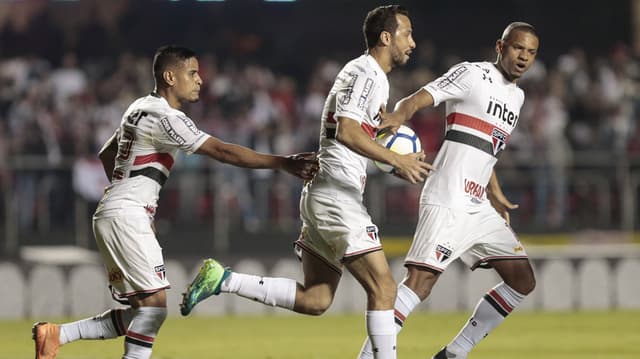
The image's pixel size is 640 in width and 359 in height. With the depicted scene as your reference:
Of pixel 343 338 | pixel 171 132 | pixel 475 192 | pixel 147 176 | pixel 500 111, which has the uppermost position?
pixel 500 111

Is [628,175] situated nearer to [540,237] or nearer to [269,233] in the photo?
[540,237]

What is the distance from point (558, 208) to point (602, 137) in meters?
1.51

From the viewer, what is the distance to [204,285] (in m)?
8.54

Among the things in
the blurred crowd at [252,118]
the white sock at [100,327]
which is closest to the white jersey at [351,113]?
the white sock at [100,327]

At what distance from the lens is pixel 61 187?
1669cm

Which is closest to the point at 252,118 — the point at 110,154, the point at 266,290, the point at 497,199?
the point at 497,199

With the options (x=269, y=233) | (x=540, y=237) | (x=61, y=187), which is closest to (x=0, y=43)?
(x=61, y=187)

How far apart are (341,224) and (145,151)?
134 cm

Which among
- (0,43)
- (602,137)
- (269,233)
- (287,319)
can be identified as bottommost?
(287,319)

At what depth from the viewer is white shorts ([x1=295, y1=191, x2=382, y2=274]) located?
819 centimetres

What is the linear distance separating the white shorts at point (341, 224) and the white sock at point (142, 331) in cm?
117

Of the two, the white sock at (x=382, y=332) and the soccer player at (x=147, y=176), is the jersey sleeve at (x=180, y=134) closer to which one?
the soccer player at (x=147, y=176)

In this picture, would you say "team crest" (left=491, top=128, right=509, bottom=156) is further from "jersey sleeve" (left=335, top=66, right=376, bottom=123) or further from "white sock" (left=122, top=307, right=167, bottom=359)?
"white sock" (left=122, top=307, right=167, bottom=359)

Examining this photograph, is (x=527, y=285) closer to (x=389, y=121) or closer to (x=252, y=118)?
(x=389, y=121)
